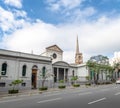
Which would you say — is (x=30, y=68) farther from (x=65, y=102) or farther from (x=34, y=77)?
(x=65, y=102)

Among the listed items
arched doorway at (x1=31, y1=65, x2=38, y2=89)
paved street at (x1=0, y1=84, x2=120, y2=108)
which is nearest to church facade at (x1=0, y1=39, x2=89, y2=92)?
arched doorway at (x1=31, y1=65, x2=38, y2=89)

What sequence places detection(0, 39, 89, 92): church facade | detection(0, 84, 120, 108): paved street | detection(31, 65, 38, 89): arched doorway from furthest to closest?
detection(31, 65, 38, 89): arched doorway, detection(0, 39, 89, 92): church facade, detection(0, 84, 120, 108): paved street

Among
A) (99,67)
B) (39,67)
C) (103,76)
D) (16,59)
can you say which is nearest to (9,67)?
(16,59)

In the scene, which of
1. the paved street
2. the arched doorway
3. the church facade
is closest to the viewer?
the paved street

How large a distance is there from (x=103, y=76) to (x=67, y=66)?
18.5 meters

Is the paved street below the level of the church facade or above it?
below

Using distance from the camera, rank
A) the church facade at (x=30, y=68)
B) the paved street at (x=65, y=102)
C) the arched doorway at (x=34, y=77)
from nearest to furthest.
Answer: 1. the paved street at (x=65, y=102)
2. the church facade at (x=30, y=68)
3. the arched doorway at (x=34, y=77)

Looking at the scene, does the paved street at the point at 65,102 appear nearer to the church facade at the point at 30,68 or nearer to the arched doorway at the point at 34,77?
the church facade at the point at 30,68

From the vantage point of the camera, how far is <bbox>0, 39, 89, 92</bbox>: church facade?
119ft

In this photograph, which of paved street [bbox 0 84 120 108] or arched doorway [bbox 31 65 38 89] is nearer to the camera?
paved street [bbox 0 84 120 108]

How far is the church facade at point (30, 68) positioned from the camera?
36.3 m

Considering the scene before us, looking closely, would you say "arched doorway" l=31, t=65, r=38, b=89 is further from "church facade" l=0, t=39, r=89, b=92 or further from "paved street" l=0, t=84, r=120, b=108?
"paved street" l=0, t=84, r=120, b=108

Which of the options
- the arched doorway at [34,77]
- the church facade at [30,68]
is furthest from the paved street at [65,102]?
the arched doorway at [34,77]

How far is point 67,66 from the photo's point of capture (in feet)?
169
